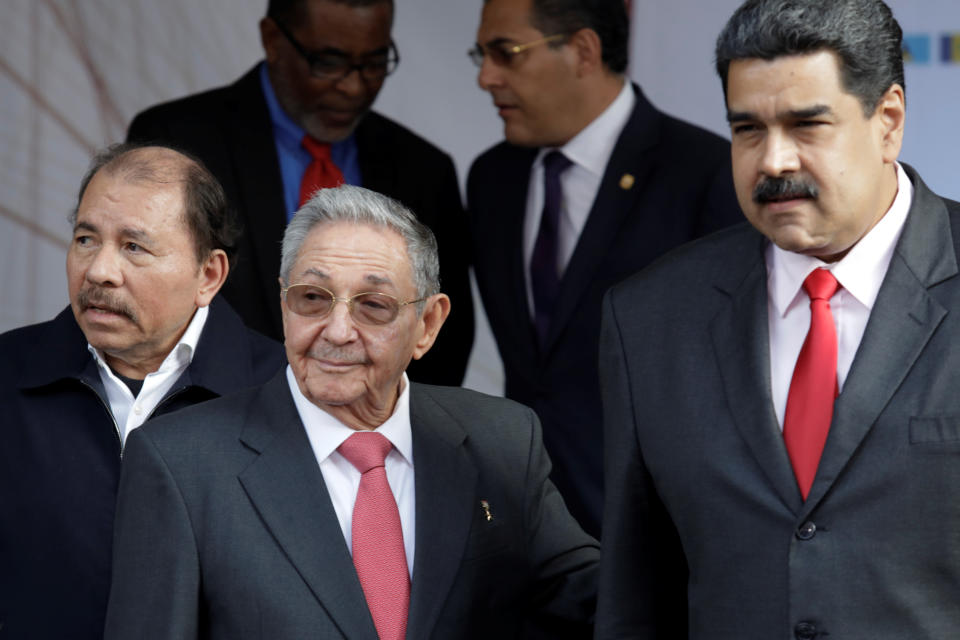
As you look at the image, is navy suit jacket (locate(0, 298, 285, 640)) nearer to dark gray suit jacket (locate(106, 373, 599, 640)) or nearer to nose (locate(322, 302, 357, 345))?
dark gray suit jacket (locate(106, 373, 599, 640))

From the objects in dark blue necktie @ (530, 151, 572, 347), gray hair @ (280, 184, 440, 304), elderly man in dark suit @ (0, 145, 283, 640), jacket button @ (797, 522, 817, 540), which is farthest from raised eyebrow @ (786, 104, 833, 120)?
dark blue necktie @ (530, 151, 572, 347)

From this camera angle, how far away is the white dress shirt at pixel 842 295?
6.56 feet

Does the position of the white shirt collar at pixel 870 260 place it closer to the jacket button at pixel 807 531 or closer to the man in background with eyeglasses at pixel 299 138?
the jacket button at pixel 807 531

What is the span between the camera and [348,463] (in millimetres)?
2254

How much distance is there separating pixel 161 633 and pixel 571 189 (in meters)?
1.86

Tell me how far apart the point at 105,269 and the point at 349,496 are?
617 mm

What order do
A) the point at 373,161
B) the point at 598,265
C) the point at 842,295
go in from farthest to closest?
1. the point at 373,161
2. the point at 598,265
3. the point at 842,295

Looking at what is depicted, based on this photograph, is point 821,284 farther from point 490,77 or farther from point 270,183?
point 270,183

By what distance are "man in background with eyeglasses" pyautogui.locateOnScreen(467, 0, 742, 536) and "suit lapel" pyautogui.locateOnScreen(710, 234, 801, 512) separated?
122cm

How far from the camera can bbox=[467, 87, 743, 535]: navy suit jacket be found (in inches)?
133

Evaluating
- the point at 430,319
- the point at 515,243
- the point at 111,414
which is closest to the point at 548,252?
the point at 515,243

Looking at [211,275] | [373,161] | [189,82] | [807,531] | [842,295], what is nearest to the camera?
[807,531]

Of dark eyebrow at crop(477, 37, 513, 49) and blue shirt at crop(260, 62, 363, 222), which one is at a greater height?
dark eyebrow at crop(477, 37, 513, 49)

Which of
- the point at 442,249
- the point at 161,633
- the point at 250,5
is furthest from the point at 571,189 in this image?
the point at 161,633
